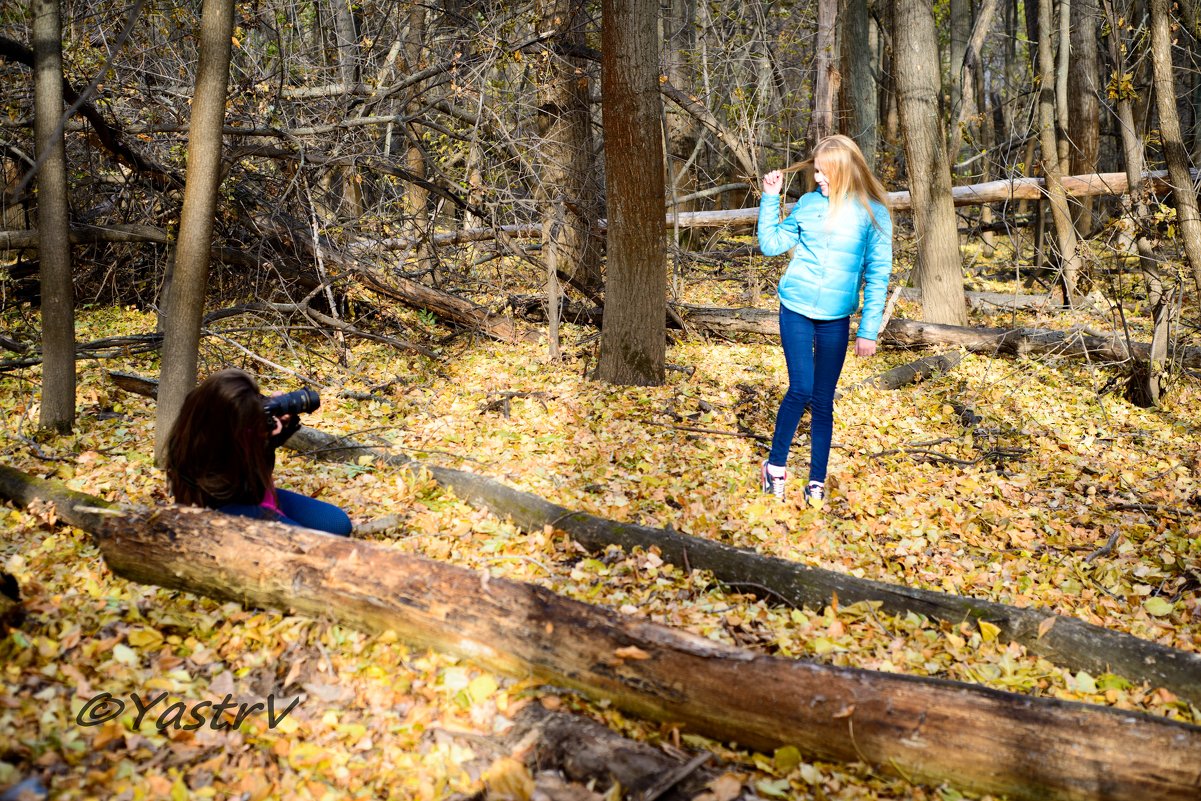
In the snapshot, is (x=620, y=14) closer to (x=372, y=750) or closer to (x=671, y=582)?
(x=671, y=582)

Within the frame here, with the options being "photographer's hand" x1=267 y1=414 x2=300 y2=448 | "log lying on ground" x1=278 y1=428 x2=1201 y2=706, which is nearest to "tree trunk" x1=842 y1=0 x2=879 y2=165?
"log lying on ground" x1=278 y1=428 x2=1201 y2=706

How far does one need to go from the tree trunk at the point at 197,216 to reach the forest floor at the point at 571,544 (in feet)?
1.91

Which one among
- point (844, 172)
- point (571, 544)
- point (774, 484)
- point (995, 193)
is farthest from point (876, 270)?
point (995, 193)

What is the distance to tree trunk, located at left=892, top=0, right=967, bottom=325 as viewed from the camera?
386 inches

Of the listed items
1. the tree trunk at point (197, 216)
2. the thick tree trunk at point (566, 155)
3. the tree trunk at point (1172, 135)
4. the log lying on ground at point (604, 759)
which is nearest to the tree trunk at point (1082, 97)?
the tree trunk at point (1172, 135)

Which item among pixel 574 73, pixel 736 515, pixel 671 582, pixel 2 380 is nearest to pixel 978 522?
pixel 736 515

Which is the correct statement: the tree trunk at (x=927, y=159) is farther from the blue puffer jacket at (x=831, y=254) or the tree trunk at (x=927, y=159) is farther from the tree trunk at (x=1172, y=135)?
the blue puffer jacket at (x=831, y=254)

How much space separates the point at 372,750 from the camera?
275cm

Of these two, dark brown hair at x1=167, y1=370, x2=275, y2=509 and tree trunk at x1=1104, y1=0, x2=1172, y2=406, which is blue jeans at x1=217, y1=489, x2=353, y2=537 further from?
tree trunk at x1=1104, y1=0, x2=1172, y2=406

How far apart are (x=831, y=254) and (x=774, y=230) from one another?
0.35 metres

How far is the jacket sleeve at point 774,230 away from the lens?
466 cm

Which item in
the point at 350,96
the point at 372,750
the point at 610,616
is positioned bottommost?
the point at 372,750

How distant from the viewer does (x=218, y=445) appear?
369 centimetres

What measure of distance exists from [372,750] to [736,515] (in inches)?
108
